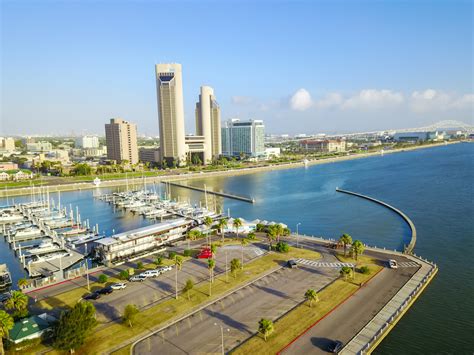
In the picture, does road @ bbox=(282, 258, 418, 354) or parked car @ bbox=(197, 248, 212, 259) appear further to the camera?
parked car @ bbox=(197, 248, 212, 259)

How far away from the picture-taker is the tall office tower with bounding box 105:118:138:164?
166125mm

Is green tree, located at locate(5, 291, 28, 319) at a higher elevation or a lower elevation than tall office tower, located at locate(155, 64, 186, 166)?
lower

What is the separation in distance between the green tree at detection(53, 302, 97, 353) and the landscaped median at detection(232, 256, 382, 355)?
418 inches

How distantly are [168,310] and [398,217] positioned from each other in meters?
50.6

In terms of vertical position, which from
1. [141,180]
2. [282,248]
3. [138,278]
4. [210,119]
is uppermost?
[210,119]

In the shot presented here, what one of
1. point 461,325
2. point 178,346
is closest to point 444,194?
point 461,325

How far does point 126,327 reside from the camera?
26.4 metres

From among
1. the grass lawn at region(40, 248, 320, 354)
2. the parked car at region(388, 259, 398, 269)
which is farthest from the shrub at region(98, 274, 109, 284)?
the parked car at region(388, 259, 398, 269)

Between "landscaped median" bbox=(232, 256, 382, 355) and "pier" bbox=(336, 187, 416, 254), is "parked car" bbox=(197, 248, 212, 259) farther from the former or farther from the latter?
"pier" bbox=(336, 187, 416, 254)

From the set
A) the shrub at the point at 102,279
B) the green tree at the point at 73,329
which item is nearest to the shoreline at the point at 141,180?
the shrub at the point at 102,279

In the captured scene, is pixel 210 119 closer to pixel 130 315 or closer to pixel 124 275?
pixel 124 275

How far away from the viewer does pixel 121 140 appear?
544ft

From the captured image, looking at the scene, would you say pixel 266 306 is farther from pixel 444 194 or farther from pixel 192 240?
pixel 444 194

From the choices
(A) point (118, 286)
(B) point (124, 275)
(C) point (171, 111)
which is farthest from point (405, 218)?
(C) point (171, 111)
